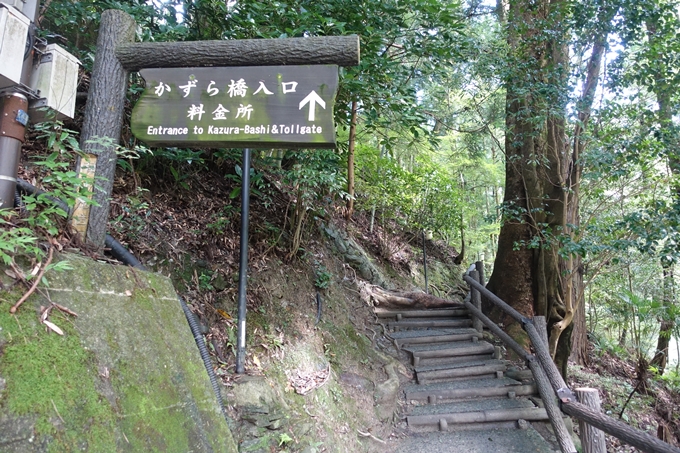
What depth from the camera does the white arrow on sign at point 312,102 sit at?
7.86 feet

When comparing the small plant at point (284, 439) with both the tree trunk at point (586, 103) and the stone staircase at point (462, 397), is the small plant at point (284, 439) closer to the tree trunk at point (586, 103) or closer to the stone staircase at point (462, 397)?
the stone staircase at point (462, 397)

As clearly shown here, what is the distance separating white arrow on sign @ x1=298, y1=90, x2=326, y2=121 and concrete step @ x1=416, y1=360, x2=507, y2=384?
452 cm

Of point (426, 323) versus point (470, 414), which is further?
point (426, 323)

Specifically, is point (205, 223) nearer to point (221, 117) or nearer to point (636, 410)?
point (221, 117)

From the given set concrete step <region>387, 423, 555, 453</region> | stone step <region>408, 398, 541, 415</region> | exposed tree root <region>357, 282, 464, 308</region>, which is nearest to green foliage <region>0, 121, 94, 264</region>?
concrete step <region>387, 423, 555, 453</region>

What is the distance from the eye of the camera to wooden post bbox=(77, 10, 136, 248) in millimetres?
2410

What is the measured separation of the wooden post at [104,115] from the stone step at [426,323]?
5.45 metres

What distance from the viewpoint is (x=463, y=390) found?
17.3ft

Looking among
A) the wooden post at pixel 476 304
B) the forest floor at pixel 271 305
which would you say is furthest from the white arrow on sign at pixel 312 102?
the wooden post at pixel 476 304

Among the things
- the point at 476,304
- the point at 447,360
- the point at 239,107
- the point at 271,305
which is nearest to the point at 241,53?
the point at 239,107

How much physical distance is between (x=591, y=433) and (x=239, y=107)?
424 cm

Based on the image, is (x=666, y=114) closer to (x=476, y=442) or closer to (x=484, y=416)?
(x=484, y=416)

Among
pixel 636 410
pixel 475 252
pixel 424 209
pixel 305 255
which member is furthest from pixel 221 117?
pixel 475 252

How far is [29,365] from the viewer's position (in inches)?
56.2
